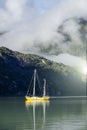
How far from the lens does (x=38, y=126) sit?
2837 inches

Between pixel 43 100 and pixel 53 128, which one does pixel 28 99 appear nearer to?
pixel 43 100

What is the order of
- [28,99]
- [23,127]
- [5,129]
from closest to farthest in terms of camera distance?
[5,129]
[23,127]
[28,99]

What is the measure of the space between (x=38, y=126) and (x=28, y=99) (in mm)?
105519

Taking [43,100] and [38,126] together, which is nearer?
[38,126]

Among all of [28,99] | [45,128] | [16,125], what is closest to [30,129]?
[45,128]

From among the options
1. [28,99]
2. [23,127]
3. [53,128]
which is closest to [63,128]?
[53,128]

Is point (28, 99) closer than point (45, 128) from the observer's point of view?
No

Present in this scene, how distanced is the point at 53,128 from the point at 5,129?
7.90 m

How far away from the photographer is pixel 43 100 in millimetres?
184750

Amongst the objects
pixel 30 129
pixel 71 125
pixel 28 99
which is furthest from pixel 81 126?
pixel 28 99

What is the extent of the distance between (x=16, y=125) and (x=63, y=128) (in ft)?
32.3

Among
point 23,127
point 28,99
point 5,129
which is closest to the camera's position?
point 5,129

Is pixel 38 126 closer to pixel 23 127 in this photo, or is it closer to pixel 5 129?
pixel 23 127

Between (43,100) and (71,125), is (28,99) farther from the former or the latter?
(71,125)
